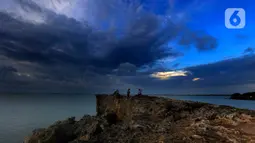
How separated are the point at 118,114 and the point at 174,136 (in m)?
23.2

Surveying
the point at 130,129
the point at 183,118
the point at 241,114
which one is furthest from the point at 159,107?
the point at 241,114

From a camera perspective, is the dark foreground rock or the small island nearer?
the dark foreground rock

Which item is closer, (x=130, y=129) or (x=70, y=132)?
(x=130, y=129)

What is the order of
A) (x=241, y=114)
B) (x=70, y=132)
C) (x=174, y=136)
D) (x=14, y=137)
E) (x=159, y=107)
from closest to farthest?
(x=174, y=136)
(x=241, y=114)
(x=159, y=107)
(x=70, y=132)
(x=14, y=137)

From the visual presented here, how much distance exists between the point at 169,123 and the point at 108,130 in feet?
19.3

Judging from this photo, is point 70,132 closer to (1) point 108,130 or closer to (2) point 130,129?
(1) point 108,130

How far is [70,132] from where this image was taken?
29.8 m

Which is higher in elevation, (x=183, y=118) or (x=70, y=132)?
(x=183, y=118)

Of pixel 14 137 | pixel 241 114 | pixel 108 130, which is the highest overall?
pixel 241 114

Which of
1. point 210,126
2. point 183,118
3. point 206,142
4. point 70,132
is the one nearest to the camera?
point 206,142

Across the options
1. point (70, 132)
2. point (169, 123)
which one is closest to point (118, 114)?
point (70, 132)

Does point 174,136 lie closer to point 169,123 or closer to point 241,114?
point 169,123

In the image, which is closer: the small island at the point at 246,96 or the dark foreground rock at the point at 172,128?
the dark foreground rock at the point at 172,128

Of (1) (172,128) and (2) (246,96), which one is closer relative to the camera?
(1) (172,128)
